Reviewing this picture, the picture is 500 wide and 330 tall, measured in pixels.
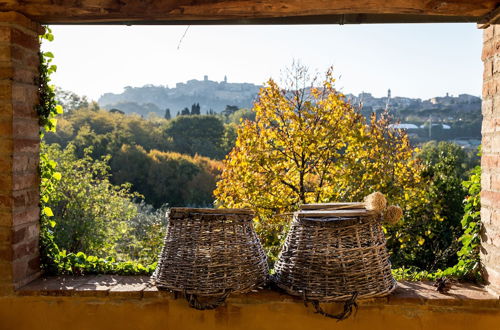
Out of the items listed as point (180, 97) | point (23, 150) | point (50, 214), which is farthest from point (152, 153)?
point (180, 97)

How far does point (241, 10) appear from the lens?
2006mm

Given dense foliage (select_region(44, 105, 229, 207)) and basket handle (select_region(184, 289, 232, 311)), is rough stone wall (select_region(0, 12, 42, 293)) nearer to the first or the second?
basket handle (select_region(184, 289, 232, 311))

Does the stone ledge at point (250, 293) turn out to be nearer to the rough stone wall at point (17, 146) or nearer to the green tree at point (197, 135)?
the rough stone wall at point (17, 146)

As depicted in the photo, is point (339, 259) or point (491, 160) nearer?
point (339, 259)

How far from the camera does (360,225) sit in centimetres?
191

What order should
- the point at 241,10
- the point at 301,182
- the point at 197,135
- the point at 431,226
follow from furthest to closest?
1. the point at 197,135
2. the point at 431,226
3. the point at 301,182
4. the point at 241,10

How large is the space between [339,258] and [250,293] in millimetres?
474

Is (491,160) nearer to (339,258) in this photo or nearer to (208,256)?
(339,258)

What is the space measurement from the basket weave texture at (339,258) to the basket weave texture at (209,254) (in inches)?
9.0

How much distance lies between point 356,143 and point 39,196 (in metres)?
4.55

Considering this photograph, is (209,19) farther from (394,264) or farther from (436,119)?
(436,119)

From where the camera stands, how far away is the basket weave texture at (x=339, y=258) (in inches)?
73.7

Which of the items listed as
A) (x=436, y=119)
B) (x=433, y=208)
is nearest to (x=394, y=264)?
(x=433, y=208)

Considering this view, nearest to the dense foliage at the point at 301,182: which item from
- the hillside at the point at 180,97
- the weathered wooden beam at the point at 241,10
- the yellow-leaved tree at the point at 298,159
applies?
the yellow-leaved tree at the point at 298,159
